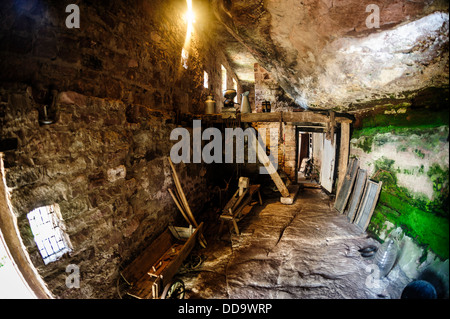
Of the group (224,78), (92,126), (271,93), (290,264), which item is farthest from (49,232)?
(224,78)

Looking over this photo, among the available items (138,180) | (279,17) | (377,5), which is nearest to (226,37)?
(279,17)

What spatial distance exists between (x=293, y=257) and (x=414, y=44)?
371 centimetres

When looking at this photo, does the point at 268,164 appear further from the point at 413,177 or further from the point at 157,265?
the point at 157,265

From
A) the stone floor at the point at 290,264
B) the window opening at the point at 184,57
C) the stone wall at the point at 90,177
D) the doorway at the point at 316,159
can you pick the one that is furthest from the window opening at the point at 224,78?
the stone floor at the point at 290,264

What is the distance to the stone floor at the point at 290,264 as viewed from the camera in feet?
9.23

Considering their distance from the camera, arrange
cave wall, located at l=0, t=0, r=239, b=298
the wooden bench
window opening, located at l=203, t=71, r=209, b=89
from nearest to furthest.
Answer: cave wall, located at l=0, t=0, r=239, b=298
the wooden bench
window opening, located at l=203, t=71, r=209, b=89

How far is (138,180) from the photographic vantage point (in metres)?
3.24

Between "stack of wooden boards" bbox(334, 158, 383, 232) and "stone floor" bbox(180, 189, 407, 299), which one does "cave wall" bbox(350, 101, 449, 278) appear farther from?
"stone floor" bbox(180, 189, 407, 299)

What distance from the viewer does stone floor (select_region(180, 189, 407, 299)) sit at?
281 centimetres

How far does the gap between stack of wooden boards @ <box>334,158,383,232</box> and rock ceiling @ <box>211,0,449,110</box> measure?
1.81m

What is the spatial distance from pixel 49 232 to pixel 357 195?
19.3ft

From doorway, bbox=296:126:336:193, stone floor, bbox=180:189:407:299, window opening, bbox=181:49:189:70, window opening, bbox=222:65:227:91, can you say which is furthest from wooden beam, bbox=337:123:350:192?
window opening, bbox=222:65:227:91

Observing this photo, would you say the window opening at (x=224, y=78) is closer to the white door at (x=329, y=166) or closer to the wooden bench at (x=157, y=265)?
the white door at (x=329, y=166)
